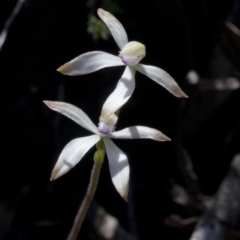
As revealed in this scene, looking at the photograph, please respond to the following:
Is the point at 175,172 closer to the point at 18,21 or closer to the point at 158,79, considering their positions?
the point at 18,21

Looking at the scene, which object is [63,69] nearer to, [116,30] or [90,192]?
[116,30]

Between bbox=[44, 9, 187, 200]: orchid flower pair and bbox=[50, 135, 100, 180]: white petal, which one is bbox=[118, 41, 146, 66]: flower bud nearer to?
bbox=[44, 9, 187, 200]: orchid flower pair

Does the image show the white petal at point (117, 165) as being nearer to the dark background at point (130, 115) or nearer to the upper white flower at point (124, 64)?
the upper white flower at point (124, 64)

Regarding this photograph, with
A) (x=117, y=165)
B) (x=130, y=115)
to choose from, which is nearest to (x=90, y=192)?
(x=117, y=165)

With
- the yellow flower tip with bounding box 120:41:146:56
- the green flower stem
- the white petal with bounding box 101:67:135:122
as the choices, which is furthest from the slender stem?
the yellow flower tip with bounding box 120:41:146:56

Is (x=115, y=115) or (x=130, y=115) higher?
(x=115, y=115)

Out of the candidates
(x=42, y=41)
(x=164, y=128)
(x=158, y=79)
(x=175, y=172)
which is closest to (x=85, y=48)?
(x=42, y=41)
